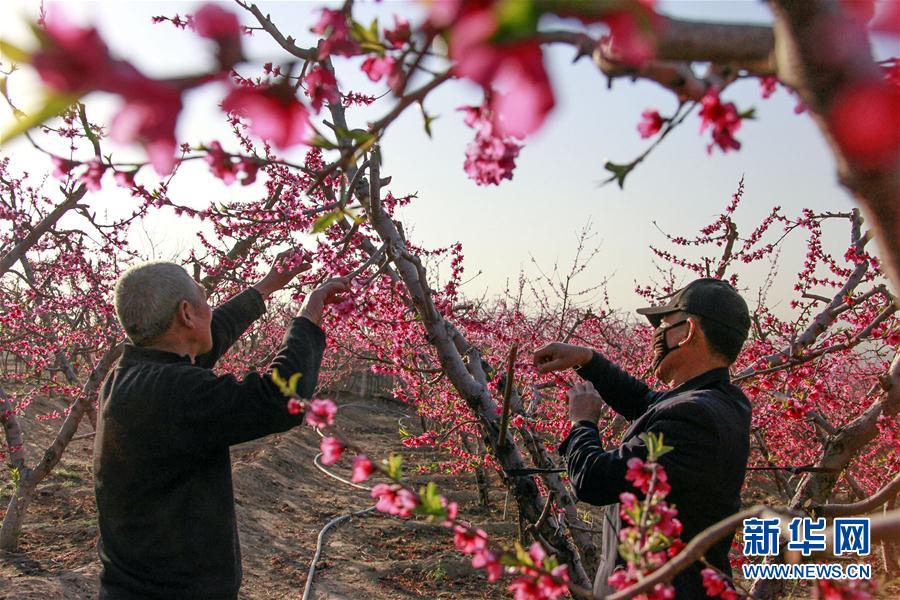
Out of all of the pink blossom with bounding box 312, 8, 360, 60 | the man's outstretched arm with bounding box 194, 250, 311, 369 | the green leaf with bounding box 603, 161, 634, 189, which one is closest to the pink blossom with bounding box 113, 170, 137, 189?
the pink blossom with bounding box 312, 8, 360, 60

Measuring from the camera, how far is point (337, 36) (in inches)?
38.0

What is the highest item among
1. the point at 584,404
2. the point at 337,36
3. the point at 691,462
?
the point at 337,36

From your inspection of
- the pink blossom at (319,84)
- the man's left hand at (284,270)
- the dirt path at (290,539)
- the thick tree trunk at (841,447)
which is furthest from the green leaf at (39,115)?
the dirt path at (290,539)

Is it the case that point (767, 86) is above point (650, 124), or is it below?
above

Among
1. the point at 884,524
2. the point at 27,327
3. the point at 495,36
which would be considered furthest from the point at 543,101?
the point at 27,327

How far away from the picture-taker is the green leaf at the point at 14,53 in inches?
19.1

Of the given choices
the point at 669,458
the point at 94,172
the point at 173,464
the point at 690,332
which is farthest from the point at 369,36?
the point at 690,332

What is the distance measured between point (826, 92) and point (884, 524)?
1.50ft

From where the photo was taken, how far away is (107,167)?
119 centimetres

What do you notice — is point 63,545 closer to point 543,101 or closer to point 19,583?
point 19,583

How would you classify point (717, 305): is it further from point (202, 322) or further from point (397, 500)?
point (202, 322)

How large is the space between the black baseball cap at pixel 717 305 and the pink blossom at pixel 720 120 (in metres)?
1.49

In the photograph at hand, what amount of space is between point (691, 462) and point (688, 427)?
105 mm

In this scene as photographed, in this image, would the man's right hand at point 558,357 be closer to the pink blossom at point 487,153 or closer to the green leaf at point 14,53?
the pink blossom at point 487,153
